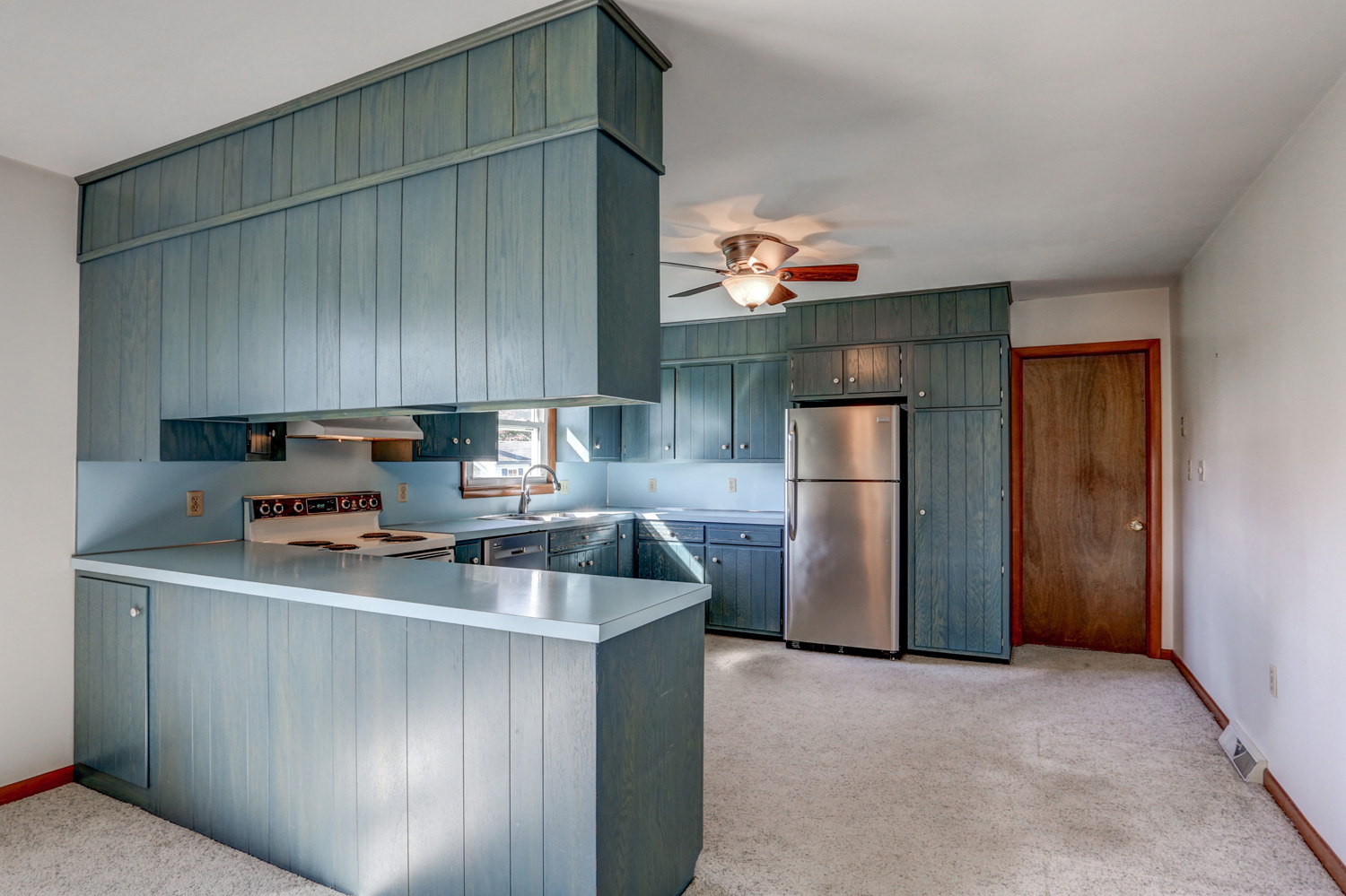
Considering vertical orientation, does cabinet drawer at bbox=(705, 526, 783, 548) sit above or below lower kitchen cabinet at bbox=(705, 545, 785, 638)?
above

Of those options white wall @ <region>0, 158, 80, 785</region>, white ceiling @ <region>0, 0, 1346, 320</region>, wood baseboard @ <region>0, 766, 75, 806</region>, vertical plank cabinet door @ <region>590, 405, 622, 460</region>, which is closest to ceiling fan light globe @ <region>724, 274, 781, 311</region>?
white ceiling @ <region>0, 0, 1346, 320</region>

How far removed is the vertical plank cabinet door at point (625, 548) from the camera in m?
5.30

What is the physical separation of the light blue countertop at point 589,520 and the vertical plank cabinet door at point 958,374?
1318 mm

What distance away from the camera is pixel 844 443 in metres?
4.57

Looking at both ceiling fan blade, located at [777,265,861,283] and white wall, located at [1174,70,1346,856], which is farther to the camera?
ceiling fan blade, located at [777,265,861,283]

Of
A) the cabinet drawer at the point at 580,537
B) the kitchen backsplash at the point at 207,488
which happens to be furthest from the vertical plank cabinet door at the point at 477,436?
the cabinet drawer at the point at 580,537

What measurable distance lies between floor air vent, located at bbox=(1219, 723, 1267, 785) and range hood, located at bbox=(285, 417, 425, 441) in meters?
3.90

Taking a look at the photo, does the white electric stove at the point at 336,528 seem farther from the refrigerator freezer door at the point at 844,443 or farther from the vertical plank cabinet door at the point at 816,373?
the vertical plank cabinet door at the point at 816,373

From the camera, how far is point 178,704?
8.13 ft

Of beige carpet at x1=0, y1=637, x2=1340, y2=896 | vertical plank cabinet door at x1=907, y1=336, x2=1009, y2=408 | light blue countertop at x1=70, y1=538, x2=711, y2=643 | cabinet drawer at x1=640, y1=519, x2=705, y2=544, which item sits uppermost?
vertical plank cabinet door at x1=907, y1=336, x2=1009, y2=408

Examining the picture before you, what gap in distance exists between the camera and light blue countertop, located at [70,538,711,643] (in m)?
1.73

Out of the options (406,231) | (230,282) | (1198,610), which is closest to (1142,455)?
(1198,610)

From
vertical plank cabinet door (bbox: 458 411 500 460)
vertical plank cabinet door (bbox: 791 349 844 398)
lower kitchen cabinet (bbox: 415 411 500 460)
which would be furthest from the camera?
vertical plank cabinet door (bbox: 791 349 844 398)

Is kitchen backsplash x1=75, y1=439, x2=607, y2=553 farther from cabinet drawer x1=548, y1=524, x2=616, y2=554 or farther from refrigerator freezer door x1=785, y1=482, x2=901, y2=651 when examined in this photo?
refrigerator freezer door x1=785, y1=482, x2=901, y2=651
